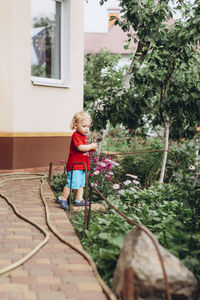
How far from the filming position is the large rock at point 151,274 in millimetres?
2617

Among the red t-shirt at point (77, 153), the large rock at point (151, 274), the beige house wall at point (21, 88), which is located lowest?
the large rock at point (151, 274)

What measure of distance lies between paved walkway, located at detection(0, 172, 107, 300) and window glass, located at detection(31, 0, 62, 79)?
14.1 ft

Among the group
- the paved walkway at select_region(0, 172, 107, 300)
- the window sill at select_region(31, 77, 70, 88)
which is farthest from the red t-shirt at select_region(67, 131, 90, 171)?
the window sill at select_region(31, 77, 70, 88)

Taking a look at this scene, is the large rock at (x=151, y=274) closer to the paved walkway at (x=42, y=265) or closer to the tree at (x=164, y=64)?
the paved walkway at (x=42, y=265)

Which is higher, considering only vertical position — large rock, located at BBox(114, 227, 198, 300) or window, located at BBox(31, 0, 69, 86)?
window, located at BBox(31, 0, 69, 86)

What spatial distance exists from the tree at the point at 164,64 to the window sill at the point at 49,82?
183 centimetres

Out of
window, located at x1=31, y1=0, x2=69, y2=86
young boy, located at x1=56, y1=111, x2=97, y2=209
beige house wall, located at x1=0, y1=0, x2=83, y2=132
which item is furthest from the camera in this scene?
window, located at x1=31, y1=0, x2=69, y2=86

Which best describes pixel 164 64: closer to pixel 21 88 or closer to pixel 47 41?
pixel 21 88

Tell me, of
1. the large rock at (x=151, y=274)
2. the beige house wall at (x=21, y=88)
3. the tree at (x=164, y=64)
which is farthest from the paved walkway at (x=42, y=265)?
the beige house wall at (x=21, y=88)

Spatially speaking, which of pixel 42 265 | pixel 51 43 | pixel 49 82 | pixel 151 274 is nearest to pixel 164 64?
pixel 49 82

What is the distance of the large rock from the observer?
262 cm

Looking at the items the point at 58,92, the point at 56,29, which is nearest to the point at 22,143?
the point at 58,92

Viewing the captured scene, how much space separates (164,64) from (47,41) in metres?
3.29

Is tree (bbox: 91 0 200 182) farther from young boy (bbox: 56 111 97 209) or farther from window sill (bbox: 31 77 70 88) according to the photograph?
window sill (bbox: 31 77 70 88)
